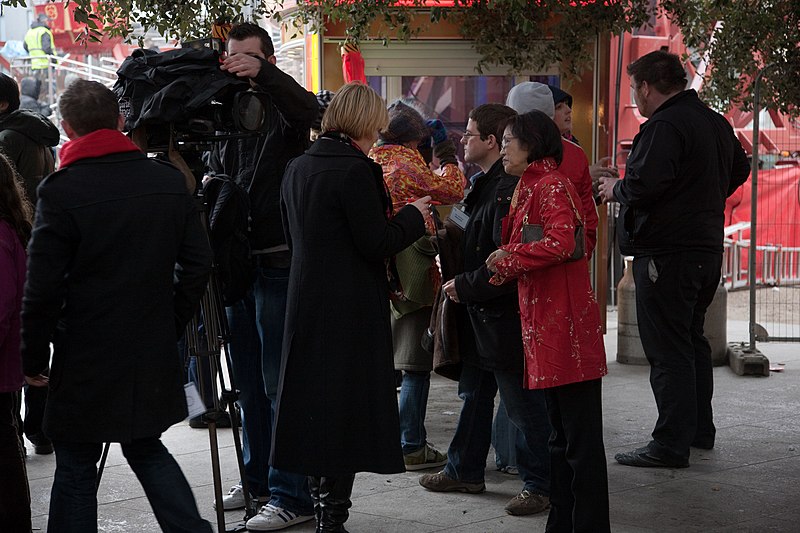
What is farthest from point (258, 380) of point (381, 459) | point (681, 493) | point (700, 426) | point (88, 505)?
point (700, 426)

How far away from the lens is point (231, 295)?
180 inches

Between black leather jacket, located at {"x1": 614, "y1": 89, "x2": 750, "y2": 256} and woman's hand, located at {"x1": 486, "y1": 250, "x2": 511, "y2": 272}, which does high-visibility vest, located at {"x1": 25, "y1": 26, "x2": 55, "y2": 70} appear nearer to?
black leather jacket, located at {"x1": 614, "y1": 89, "x2": 750, "y2": 256}

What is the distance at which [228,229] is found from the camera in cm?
441

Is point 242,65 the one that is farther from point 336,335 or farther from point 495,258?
point 495,258

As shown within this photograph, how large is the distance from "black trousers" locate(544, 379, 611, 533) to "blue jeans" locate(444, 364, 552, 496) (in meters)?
0.44

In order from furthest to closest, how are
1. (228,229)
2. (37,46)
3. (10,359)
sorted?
(37,46), (228,229), (10,359)

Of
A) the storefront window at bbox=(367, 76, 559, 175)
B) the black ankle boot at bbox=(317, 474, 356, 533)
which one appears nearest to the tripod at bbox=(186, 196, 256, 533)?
the black ankle boot at bbox=(317, 474, 356, 533)

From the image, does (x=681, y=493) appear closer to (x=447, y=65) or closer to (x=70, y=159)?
(x=70, y=159)

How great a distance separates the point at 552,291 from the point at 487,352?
600 mm

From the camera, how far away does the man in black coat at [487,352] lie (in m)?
4.55

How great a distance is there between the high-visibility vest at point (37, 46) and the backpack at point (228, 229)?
16873 mm

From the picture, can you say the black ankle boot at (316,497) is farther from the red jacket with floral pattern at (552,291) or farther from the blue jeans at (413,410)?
the blue jeans at (413,410)

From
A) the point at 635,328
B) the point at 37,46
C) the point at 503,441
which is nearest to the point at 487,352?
the point at 503,441

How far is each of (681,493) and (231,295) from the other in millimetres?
2262
